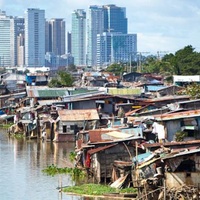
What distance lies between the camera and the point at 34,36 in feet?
543

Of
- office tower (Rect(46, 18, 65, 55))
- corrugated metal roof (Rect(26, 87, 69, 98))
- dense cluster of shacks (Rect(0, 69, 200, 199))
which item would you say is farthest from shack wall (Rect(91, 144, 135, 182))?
office tower (Rect(46, 18, 65, 55))

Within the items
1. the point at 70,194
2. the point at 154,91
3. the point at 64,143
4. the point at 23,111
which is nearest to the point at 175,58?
the point at 154,91

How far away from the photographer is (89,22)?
185250 mm

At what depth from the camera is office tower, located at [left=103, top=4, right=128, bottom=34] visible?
193m

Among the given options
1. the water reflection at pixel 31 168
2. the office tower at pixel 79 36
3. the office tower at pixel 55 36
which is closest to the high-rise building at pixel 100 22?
the office tower at pixel 79 36

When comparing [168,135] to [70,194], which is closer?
[70,194]

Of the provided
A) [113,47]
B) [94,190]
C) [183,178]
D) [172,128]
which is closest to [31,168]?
[172,128]

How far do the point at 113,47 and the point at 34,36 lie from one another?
16.0m

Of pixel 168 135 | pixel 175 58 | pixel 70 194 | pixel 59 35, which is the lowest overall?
pixel 70 194

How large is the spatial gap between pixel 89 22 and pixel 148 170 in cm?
16841

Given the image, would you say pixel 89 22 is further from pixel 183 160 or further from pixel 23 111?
pixel 183 160

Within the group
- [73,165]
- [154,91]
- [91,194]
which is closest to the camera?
[91,194]

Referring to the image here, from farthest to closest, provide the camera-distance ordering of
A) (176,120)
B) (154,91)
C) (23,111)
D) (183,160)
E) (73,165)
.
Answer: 1. (154,91)
2. (23,111)
3. (73,165)
4. (176,120)
5. (183,160)

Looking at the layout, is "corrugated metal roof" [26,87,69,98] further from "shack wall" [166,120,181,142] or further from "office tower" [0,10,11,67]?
"office tower" [0,10,11,67]
